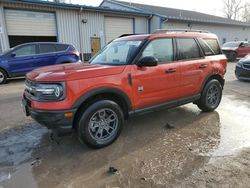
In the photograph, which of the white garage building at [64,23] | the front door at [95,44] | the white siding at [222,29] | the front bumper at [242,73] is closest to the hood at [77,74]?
the front bumper at [242,73]

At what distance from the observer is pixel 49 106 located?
3.04 metres

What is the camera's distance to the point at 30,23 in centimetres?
1419

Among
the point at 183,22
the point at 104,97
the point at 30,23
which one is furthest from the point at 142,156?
the point at 183,22

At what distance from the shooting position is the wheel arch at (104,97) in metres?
3.19

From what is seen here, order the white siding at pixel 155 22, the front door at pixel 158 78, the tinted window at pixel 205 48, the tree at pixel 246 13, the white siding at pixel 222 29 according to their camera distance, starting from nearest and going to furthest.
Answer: the front door at pixel 158 78
the tinted window at pixel 205 48
the white siding at pixel 155 22
the white siding at pixel 222 29
the tree at pixel 246 13

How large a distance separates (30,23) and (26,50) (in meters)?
5.50

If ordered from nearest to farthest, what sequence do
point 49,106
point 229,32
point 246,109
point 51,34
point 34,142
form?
point 49,106 → point 34,142 → point 246,109 → point 51,34 → point 229,32

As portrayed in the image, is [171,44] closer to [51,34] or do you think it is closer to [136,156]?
[136,156]

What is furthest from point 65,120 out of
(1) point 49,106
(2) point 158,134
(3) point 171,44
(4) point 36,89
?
(3) point 171,44

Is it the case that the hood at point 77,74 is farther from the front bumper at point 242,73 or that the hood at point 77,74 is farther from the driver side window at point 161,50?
the front bumper at point 242,73

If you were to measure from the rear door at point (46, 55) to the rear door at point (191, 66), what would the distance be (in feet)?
24.0

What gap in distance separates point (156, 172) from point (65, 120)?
1.46 m

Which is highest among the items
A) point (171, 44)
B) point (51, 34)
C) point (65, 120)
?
point (51, 34)

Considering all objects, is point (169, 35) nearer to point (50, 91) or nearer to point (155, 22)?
point (50, 91)
